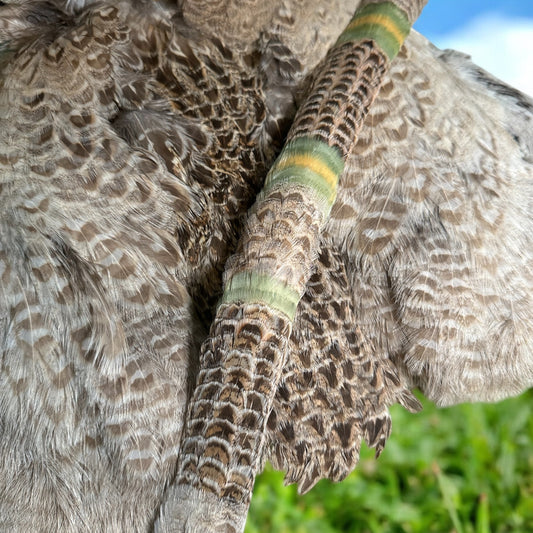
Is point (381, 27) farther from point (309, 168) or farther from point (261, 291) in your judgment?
point (261, 291)

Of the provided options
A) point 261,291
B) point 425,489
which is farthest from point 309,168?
point 425,489

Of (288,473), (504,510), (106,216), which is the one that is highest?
(106,216)

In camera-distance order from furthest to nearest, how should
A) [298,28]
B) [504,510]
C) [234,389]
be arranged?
1. [504,510]
2. [298,28]
3. [234,389]

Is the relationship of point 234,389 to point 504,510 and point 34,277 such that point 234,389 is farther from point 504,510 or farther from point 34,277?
point 504,510

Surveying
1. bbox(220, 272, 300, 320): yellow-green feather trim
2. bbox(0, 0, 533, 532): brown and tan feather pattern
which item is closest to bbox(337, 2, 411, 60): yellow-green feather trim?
bbox(0, 0, 533, 532): brown and tan feather pattern

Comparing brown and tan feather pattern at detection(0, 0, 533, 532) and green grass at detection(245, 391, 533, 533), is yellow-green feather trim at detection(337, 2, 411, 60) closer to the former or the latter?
brown and tan feather pattern at detection(0, 0, 533, 532)

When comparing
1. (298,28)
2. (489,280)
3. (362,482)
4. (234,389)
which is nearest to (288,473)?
(234,389)
